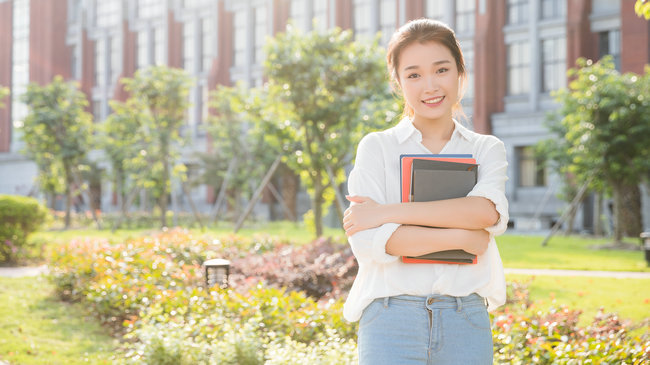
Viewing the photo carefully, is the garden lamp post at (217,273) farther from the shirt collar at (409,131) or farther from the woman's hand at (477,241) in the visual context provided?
the woman's hand at (477,241)

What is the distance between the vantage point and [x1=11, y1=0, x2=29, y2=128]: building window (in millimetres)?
47125

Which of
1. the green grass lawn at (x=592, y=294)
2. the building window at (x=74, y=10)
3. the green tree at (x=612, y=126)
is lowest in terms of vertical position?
the green grass lawn at (x=592, y=294)

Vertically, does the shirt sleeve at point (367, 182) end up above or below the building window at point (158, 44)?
below

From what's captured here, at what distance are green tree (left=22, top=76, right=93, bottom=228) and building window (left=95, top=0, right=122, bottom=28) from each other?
63.7 feet

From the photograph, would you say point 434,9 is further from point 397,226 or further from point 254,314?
point 397,226

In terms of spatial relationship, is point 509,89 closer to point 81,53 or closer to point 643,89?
point 643,89

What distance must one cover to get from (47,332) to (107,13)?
41.7 meters

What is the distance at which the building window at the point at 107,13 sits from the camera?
142ft

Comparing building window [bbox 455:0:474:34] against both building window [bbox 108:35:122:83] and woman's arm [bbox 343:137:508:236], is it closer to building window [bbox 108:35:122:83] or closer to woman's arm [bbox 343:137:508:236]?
building window [bbox 108:35:122:83]

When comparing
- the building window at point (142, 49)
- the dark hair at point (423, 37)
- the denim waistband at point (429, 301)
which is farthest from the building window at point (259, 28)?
the denim waistband at point (429, 301)

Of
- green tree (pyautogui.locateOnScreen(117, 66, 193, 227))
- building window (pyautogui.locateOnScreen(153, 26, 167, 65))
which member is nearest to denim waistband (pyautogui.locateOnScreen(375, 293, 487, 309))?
green tree (pyautogui.locateOnScreen(117, 66, 193, 227))

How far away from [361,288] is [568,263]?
11151mm

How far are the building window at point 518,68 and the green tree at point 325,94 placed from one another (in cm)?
1707

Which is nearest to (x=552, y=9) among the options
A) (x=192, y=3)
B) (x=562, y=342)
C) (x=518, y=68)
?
(x=518, y=68)
